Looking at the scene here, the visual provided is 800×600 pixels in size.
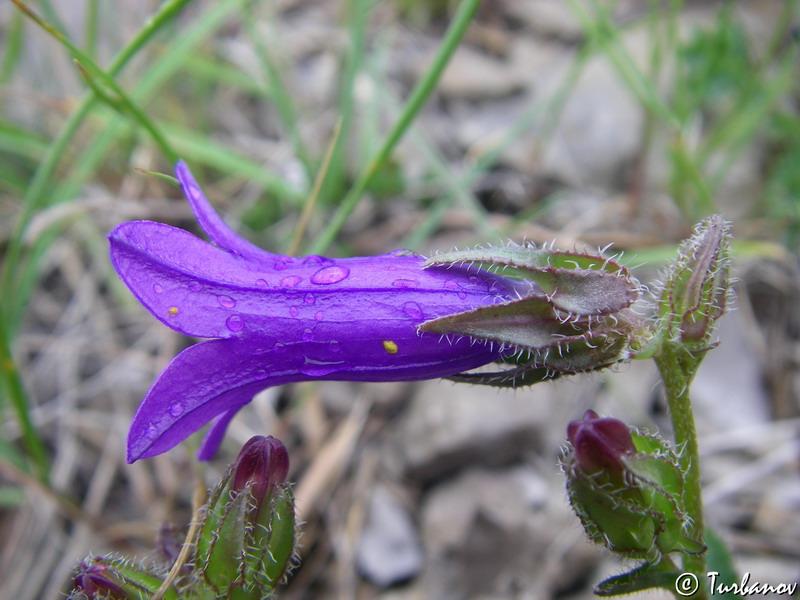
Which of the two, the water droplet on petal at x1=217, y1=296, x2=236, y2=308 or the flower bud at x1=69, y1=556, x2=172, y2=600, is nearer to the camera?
the flower bud at x1=69, y1=556, x2=172, y2=600

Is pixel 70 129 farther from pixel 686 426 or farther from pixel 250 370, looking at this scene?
pixel 686 426

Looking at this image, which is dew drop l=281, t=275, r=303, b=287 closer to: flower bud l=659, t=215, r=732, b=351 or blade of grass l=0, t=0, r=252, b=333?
flower bud l=659, t=215, r=732, b=351

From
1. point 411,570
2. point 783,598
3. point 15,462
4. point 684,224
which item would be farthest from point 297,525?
point 684,224

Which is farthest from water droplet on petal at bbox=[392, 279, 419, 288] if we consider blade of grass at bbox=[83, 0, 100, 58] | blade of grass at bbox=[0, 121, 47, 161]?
blade of grass at bbox=[0, 121, 47, 161]

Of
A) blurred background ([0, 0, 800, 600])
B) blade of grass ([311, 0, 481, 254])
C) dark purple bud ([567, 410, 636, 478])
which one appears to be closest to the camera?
dark purple bud ([567, 410, 636, 478])

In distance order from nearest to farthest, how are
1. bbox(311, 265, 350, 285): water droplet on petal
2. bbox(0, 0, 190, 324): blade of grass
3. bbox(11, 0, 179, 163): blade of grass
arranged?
bbox(311, 265, 350, 285): water droplet on petal, bbox(11, 0, 179, 163): blade of grass, bbox(0, 0, 190, 324): blade of grass

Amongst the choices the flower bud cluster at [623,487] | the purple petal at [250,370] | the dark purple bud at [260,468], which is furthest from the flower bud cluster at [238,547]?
the flower bud cluster at [623,487]

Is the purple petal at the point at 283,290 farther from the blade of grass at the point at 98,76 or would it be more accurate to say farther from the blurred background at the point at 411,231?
the blurred background at the point at 411,231

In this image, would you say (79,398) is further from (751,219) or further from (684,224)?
(751,219)

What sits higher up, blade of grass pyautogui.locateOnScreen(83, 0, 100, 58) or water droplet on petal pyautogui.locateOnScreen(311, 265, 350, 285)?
blade of grass pyautogui.locateOnScreen(83, 0, 100, 58)
